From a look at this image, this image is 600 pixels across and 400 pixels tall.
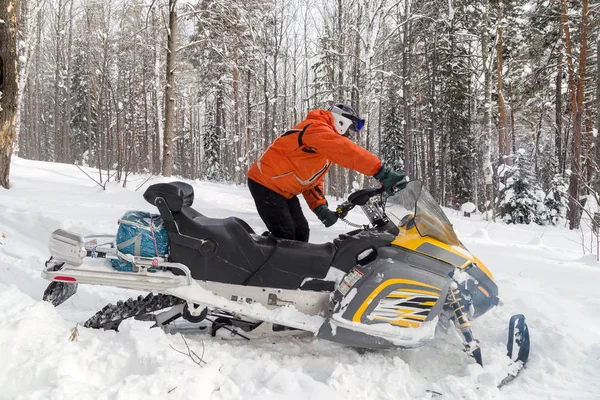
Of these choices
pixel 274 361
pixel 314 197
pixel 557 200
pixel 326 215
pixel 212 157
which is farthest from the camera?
pixel 212 157

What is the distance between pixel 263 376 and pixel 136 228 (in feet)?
3.98

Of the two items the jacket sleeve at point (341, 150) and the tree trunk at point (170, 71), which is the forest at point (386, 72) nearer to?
the tree trunk at point (170, 71)

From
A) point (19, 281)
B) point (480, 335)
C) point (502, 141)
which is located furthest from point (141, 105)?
point (480, 335)

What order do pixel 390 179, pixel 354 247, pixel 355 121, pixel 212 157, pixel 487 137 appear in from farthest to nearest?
pixel 212 157 → pixel 487 137 → pixel 355 121 → pixel 354 247 → pixel 390 179

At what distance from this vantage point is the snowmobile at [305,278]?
254 centimetres

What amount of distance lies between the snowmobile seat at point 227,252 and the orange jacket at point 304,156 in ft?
2.03

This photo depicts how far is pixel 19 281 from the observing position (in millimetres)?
3668

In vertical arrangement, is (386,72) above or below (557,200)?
above

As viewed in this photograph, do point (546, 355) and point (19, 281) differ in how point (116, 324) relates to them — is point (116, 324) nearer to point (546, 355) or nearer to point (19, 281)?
point (19, 281)

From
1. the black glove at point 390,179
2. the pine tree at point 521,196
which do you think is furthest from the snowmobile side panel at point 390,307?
the pine tree at point 521,196

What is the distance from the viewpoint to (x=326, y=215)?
343 cm

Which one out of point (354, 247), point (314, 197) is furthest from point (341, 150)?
point (314, 197)

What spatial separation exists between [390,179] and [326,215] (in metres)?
0.91

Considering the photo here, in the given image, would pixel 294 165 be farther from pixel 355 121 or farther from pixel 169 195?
pixel 169 195
